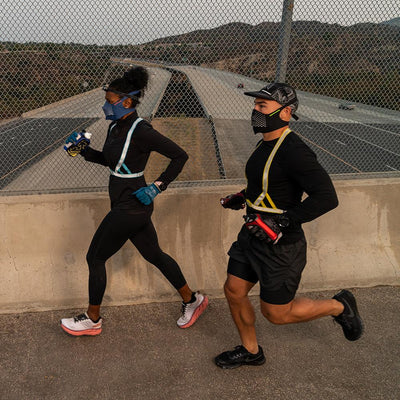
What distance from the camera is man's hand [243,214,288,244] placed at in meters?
2.33

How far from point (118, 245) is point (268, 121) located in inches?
61.8

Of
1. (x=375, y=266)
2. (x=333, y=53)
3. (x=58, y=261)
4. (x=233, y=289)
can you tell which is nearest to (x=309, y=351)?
(x=233, y=289)

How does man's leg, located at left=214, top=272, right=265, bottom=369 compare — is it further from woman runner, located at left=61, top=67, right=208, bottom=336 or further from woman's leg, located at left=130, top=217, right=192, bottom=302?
woman runner, located at left=61, top=67, right=208, bottom=336

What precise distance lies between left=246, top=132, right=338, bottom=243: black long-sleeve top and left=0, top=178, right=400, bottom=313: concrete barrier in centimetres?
137

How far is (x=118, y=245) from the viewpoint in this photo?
3.06 metres

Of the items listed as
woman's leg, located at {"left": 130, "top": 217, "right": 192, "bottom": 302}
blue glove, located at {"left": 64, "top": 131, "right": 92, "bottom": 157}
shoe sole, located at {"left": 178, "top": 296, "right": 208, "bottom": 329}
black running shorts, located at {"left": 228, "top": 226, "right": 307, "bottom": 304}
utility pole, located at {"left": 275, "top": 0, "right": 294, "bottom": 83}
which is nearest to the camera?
black running shorts, located at {"left": 228, "top": 226, "right": 307, "bottom": 304}

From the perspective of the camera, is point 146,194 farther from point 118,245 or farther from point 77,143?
point 77,143

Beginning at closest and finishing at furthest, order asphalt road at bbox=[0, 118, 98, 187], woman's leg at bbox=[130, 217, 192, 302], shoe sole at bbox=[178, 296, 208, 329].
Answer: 1. woman's leg at bbox=[130, 217, 192, 302]
2. shoe sole at bbox=[178, 296, 208, 329]
3. asphalt road at bbox=[0, 118, 98, 187]

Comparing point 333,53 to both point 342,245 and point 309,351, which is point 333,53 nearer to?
point 342,245

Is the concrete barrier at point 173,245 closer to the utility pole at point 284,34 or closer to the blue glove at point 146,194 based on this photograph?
the blue glove at point 146,194

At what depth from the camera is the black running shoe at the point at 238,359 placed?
2.86 m

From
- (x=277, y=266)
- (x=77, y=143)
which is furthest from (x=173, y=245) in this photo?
(x=277, y=266)

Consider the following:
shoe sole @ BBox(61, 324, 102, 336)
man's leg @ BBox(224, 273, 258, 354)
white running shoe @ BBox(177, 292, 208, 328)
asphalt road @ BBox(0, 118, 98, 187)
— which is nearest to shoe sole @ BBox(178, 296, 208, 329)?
white running shoe @ BBox(177, 292, 208, 328)

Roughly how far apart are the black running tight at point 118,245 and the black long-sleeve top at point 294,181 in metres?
1.02
